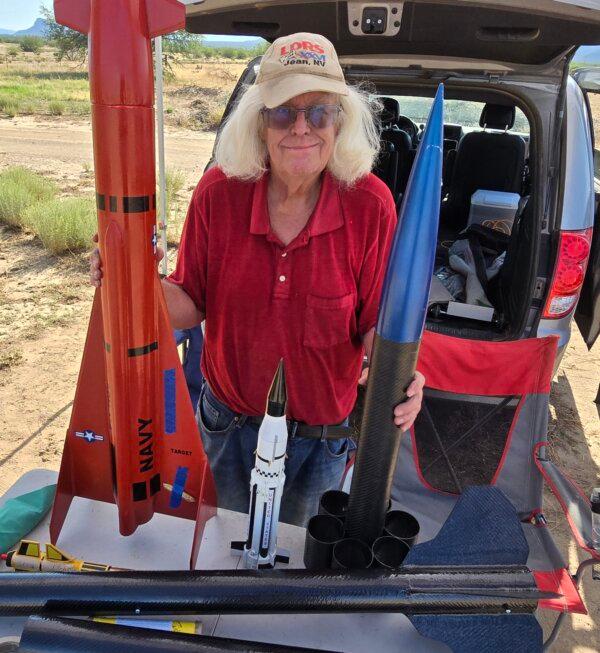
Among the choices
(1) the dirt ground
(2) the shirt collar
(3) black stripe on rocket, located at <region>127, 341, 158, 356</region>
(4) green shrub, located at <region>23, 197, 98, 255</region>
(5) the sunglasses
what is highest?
(5) the sunglasses

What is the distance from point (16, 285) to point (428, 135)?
569 centimetres

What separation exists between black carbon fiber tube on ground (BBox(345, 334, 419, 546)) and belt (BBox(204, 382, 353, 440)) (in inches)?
20.9

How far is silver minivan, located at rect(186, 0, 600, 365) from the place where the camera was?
2043 millimetres

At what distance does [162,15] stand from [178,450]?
1058 mm

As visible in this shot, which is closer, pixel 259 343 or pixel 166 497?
pixel 166 497

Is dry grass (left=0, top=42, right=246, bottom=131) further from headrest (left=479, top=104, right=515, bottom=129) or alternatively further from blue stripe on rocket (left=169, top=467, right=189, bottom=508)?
blue stripe on rocket (left=169, top=467, right=189, bottom=508)

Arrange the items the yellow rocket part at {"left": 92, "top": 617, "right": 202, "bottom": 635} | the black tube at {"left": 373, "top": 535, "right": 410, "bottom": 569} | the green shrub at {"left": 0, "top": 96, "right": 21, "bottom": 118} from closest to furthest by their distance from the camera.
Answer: the yellow rocket part at {"left": 92, "top": 617, "right": 202, "bottom": 635} < the black tube at {"left": 373, "top": 535, "right": 410, "bottom": 569} < the green shrub at {"left": 0, "top": 96, "right": 21, "bottom": 118}

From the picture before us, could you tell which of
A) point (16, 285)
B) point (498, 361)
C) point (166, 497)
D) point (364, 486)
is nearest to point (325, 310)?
point (364, 486)

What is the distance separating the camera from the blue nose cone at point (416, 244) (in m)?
1.06

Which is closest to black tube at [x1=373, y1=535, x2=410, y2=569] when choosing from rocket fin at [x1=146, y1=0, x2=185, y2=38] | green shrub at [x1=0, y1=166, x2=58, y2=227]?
rocket fin at [x1=146, y1=0, x2=185, y2=38]

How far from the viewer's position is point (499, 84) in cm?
280

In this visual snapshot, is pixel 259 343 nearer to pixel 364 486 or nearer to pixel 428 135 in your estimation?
pixel 364 486

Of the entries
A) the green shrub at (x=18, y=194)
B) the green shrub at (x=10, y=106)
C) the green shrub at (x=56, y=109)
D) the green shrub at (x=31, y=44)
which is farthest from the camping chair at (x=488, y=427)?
the green shrub at (x=31, y=44)

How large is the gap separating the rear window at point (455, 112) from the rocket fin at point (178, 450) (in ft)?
17.4
